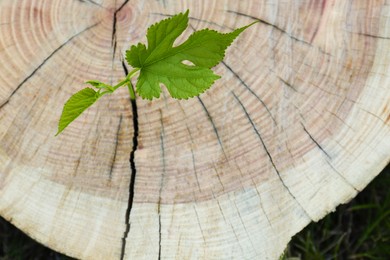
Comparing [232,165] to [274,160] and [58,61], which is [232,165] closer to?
[274,160]

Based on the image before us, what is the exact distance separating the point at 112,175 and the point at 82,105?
0.82ft

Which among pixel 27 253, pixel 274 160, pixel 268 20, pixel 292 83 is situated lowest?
pixel 274 160

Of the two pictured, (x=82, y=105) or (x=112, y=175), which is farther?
(x=112, y=175)

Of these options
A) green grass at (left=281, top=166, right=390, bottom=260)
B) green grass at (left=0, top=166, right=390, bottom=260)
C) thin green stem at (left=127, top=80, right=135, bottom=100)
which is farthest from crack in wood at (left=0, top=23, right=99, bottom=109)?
green grass at (left=281, top=166, right=390, bottom=260)

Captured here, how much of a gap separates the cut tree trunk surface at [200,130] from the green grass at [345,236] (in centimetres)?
50

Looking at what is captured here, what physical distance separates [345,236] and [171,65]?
39.4 inches

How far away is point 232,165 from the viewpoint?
64.2 inches

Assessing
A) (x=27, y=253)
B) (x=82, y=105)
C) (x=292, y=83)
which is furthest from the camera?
(x=27, y=253)

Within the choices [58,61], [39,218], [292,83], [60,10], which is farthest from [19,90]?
[292,83]

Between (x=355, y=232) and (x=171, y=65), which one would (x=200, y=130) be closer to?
(x=171, y=65)

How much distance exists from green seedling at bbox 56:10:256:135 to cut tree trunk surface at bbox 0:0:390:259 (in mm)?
139

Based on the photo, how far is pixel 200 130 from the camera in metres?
1.63

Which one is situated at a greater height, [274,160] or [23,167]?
[23,167]

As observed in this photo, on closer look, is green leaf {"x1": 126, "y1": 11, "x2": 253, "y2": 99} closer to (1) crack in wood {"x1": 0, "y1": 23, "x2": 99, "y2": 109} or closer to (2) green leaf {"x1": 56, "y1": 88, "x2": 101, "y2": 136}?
(2) green leaf {"x1": 56, "y1": 88, "x2": 101, "y2": 136}
